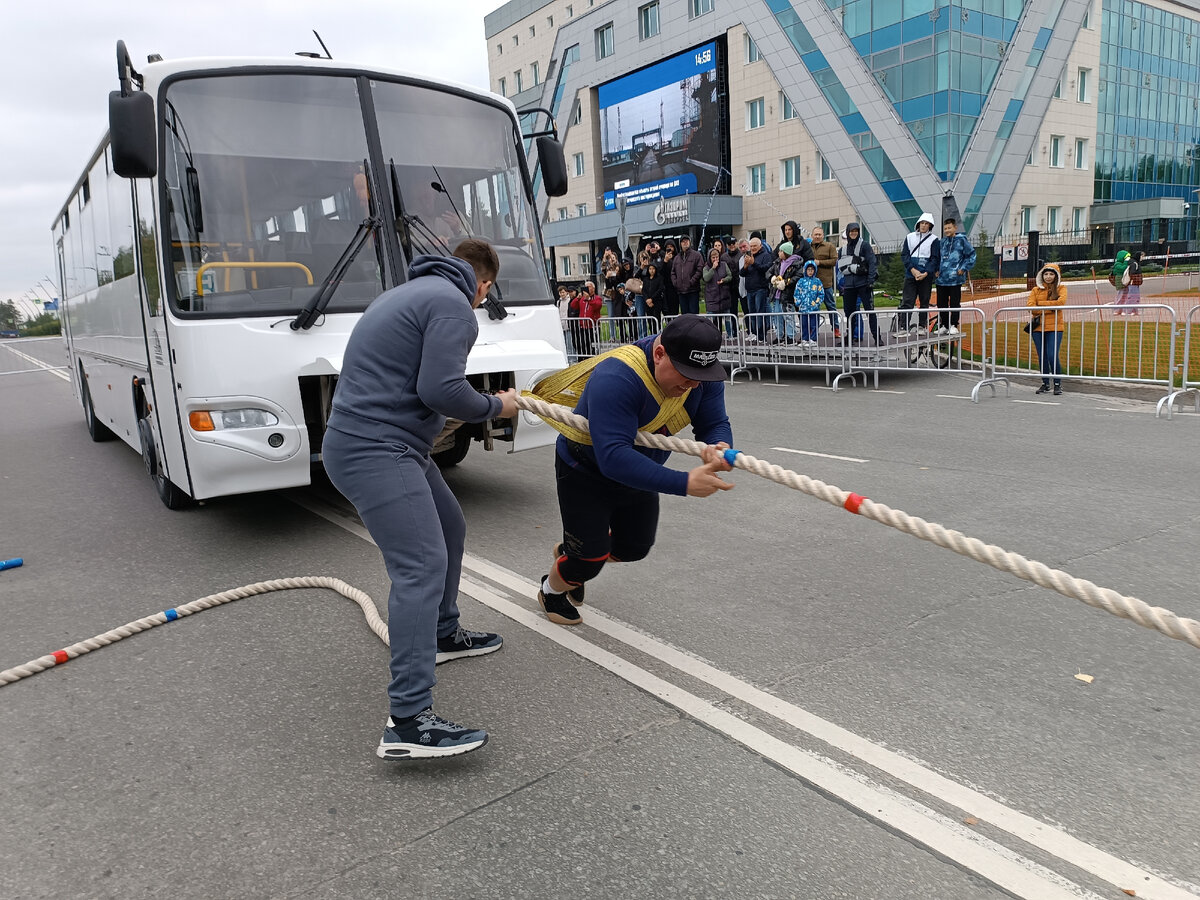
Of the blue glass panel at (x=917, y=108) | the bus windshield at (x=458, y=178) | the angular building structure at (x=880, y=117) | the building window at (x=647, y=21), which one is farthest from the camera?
the building window at (x=647, y=21)

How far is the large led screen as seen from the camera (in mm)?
43969

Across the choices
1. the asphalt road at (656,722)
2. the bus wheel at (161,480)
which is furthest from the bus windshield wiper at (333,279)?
the bus wheel at (161,480)

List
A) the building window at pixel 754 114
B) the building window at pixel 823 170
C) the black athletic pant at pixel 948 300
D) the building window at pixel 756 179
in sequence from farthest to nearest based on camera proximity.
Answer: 1. the building window at pixel 756 179
2. the building window at pixel 754 114
3. the building window at pixel 823 170
4. the black athletic pant at pixel 948 300

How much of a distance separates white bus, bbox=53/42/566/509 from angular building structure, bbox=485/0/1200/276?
89.0 ft

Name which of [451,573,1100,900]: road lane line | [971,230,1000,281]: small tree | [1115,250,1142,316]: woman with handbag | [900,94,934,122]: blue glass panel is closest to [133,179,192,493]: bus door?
[451,573,1100,900]: road lane line

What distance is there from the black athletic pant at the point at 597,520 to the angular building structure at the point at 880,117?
29818mm

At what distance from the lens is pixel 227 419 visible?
219 inches

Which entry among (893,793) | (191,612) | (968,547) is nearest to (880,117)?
(191,612)

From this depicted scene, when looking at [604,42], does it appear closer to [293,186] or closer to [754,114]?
[754,114]

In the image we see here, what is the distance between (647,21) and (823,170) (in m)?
15.4

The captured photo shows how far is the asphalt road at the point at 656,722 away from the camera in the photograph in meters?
2.58

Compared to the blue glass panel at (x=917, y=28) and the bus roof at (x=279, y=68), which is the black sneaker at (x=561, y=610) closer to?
the bus roof at (x=279, y=68)

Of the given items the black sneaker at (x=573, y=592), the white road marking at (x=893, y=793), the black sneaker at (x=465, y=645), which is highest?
the black sneaker at (x=573, y=592)

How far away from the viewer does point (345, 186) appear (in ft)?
19.8
